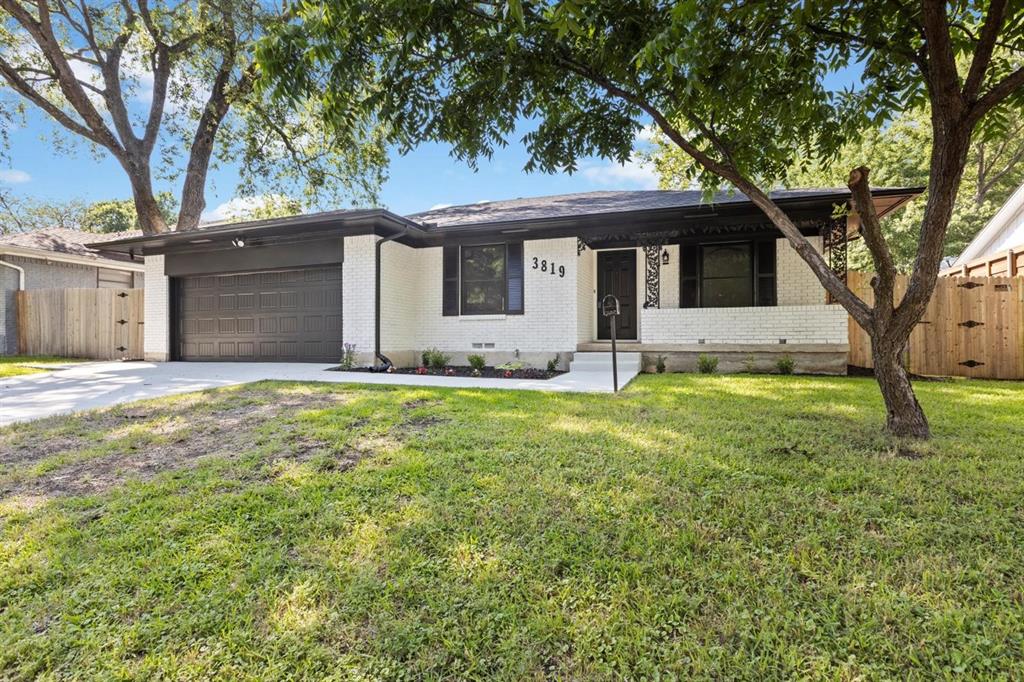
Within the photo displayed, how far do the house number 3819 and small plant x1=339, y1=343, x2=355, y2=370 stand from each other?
3.71 metres

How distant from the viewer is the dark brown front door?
31.8 ft

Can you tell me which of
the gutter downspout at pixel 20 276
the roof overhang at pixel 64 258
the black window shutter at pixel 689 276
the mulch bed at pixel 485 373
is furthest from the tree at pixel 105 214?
the black window shutter at pixel 689 276

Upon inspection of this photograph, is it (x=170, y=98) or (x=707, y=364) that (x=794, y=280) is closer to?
(x=707, y=364)

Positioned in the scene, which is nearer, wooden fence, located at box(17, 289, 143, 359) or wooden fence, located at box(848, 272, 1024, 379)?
wooden fence, located at box(848, 272, 1024, 379)

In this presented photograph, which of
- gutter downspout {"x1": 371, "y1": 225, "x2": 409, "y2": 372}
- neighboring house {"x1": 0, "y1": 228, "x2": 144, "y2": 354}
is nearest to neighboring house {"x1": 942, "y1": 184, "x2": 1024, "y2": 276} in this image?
gutter downspout {"x1": 371, "y1": 225, "x2": 409, "y2": 372}

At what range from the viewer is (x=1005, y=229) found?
11.9 m

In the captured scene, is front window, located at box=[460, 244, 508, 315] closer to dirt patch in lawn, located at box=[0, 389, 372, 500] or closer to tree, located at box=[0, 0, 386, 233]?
tree, located at box=[0, 0, 386, 233]

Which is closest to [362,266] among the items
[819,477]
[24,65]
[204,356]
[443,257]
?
[443,257]

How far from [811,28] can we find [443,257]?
708cm

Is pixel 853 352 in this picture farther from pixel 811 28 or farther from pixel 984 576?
pixel 984 576

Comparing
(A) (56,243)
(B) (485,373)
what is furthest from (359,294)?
(A) (56,243)

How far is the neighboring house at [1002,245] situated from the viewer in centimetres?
877

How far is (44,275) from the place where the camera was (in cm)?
1349

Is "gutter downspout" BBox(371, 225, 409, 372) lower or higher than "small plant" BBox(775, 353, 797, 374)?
higher
